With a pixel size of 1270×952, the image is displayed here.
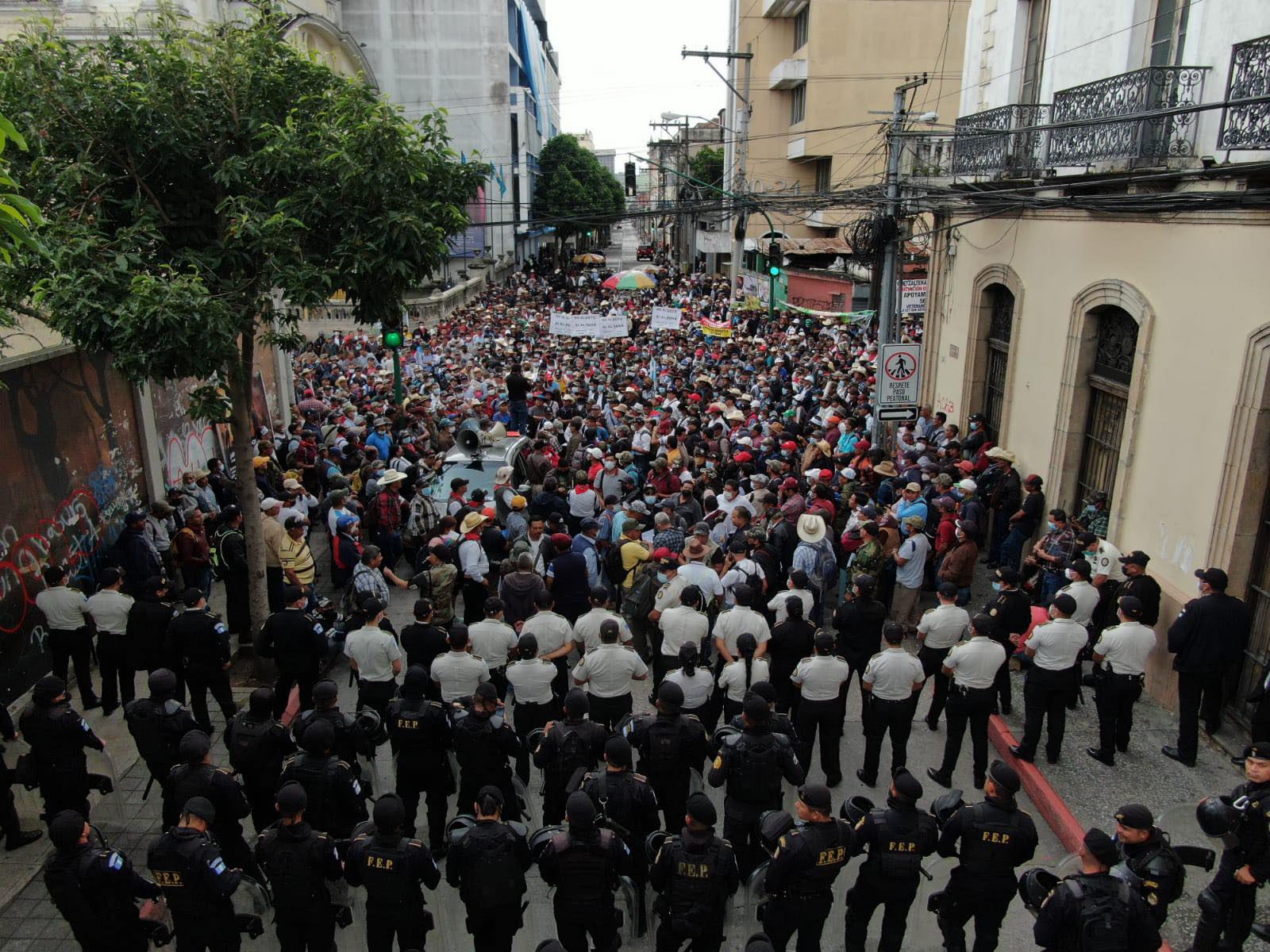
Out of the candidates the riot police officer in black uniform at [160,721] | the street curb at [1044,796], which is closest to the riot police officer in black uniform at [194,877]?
the riot police officer in black uniform at [160,721]

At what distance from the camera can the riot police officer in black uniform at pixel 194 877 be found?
4.85 m

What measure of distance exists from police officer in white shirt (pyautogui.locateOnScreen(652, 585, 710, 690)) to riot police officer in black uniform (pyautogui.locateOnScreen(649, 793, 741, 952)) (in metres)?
2.51

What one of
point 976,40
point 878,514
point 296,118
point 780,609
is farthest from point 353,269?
point 976,40

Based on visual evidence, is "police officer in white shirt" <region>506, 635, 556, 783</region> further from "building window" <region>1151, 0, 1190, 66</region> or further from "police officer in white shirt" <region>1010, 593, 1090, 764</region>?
Answer: "building window" <region>1151, 0, 1190, 66</region>

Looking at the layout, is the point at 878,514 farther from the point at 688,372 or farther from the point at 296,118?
the point at 688,372

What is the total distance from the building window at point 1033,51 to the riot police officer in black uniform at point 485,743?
37.9 feet

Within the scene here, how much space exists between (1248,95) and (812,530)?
5326 mm

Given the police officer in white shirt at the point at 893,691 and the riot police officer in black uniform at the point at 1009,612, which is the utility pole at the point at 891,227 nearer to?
the riot police officer in black uniform at the point at 1009,612

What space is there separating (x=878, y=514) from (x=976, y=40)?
904cm

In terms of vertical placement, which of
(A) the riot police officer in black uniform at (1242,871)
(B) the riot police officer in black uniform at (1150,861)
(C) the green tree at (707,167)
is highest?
(C) the green tree at (707,167)

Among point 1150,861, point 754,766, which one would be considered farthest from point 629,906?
point 1150,861

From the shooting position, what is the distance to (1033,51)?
1316cm

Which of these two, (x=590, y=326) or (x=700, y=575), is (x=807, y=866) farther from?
(x=590, y=326)

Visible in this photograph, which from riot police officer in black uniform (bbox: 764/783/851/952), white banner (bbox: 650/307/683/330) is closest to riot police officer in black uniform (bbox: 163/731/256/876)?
riot police officer in black uniform (bbox: 764/783/851/952)
